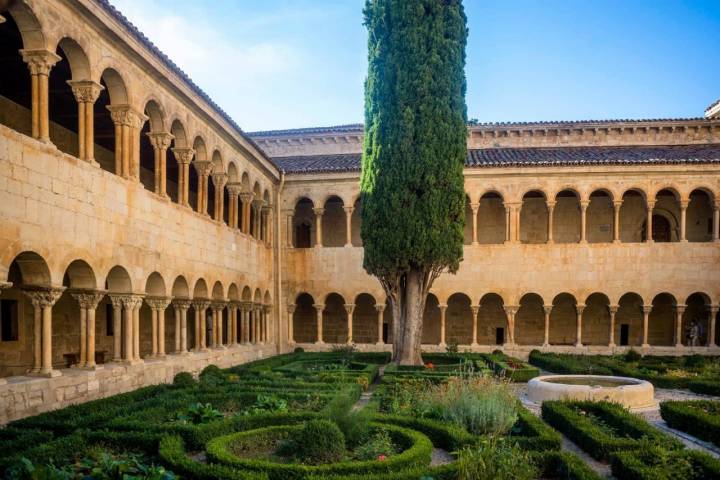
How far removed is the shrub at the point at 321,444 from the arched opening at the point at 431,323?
17.7 m

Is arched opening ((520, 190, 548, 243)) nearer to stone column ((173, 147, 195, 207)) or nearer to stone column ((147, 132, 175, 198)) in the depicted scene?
stone column ((173, 147, 195, 207))

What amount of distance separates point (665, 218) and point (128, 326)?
21.0m

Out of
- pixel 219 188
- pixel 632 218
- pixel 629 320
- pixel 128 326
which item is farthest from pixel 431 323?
pixel 128 326

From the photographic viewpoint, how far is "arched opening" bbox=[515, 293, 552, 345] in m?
24.4

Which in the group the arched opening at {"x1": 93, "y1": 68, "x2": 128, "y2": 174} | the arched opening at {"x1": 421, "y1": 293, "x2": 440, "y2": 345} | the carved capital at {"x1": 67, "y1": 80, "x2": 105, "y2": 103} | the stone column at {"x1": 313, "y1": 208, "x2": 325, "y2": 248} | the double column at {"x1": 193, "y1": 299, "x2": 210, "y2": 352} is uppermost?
the arched opening at {"x1": 93, "y1": 68, "x2": 128, "y2": 174}

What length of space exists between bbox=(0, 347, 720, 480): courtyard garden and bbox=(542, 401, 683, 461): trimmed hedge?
0.9 inches

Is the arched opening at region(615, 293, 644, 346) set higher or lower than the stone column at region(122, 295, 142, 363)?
lower

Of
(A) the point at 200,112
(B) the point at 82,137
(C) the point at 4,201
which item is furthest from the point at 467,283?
(C) the point at 4,201

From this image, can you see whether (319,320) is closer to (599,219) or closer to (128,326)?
(128,326)

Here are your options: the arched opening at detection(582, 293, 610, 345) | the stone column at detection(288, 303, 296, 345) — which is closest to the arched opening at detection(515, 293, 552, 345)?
Answer: the arched opening at detection(582, 293, 610, 345)

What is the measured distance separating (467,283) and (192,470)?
1700 cm

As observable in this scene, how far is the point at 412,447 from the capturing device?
7.52m

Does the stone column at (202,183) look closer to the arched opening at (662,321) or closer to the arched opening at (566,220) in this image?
the arched opening at (566,220)

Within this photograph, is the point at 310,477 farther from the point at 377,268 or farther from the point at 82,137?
the point at 377,268
